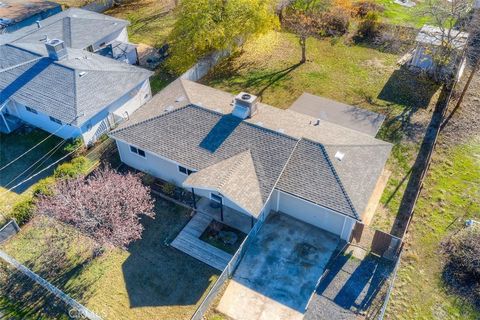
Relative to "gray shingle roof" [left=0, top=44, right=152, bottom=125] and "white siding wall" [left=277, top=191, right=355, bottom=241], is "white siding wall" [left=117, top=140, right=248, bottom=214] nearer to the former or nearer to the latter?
"white siding wall" [left=277, top=191, right=355, bottom=241]

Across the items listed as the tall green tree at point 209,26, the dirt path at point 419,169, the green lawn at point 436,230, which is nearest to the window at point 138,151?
the tall green tree at point 209,26

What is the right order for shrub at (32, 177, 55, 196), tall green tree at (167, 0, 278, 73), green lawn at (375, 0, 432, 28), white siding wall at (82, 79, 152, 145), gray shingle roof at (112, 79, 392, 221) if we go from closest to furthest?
gray shingle roof at (112, 79, 392, 221)
shrub at (32, 177, 55, 196)
white siding wall at (82, 79, 152, 145)
tall green tree at (167, 0, 278, 73)
green lawn at (375, 0, 432, 28)

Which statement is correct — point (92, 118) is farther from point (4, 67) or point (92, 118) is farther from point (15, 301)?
point (15, 301)

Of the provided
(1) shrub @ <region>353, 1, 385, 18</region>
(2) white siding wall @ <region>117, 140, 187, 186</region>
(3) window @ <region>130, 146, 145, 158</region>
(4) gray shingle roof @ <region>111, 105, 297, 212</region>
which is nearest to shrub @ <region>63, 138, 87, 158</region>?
(2) white siding wall @ <region>117, 140, 187, 186</region>

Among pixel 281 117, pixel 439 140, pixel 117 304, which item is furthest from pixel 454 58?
pixel 117 304

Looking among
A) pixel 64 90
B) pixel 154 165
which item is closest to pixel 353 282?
pixel 154 165

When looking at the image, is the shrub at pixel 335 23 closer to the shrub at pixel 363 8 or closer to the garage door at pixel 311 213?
the shrub at pixel 363 8
